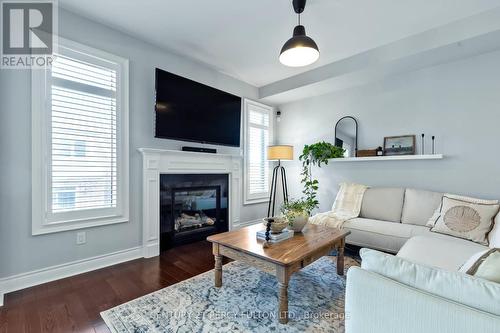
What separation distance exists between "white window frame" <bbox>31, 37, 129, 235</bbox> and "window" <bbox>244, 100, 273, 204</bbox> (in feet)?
6.80

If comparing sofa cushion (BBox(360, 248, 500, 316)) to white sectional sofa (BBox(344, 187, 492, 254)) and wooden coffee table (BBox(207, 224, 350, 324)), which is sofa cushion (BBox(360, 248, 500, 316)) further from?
white sectional sofa (BBox(344, 187, 492, 254))

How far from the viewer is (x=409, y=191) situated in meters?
3.22

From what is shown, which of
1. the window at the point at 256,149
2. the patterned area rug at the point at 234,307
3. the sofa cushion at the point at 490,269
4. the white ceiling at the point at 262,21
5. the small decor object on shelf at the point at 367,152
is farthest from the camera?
the window at the point at 256,149

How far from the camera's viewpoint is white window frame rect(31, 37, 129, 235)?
228 centimetres

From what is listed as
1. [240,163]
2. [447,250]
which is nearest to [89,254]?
[240,163]

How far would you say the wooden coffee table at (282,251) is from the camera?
5.71 feet

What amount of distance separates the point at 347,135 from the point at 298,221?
2276mm

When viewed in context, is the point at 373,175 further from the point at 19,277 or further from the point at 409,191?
the point at 19,277

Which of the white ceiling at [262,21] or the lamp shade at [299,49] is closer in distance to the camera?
the lamp shade at [299,49]

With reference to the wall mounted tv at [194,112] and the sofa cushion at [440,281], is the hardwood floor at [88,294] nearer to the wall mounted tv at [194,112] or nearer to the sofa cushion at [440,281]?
the wall mounted tv at [194,112]

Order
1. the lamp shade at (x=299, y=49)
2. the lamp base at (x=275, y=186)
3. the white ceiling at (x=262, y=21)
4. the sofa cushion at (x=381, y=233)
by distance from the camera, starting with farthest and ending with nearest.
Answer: the lamp base at (x=275, y=186), the sofa cushion at (x=381, y=233), the white ceiling at (x=262, y=21), the lamp shade at (x=299, y=49)

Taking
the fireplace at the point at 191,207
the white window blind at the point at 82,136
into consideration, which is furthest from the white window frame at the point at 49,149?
the fireplace at the point at 191,207

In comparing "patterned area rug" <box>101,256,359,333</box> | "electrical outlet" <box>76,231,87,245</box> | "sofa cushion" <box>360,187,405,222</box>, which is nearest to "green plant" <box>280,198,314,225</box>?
"patterned area rug" <box>101,256,359,333</box>

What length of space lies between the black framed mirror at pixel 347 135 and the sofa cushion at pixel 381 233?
4.39 ft
